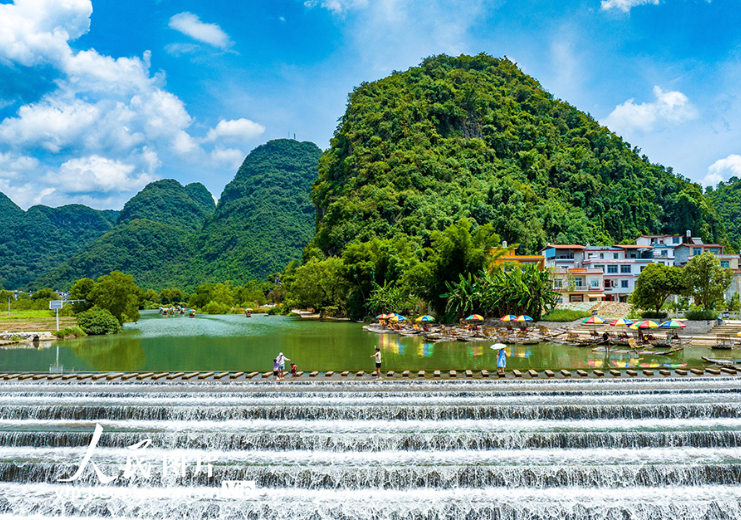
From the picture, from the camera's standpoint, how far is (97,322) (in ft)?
133

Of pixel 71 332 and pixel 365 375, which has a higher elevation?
pixel 365 375

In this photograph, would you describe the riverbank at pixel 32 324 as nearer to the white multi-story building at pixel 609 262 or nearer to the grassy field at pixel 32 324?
the grassy field at pixel 32 324

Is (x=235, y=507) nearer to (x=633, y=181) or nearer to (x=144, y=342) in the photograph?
(x=144, y=342)

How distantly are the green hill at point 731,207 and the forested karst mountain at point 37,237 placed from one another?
171328 mm

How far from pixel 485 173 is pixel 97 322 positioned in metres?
61.3

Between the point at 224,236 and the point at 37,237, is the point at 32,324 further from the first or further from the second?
the point at 37,237

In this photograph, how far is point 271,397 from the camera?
44.7ft

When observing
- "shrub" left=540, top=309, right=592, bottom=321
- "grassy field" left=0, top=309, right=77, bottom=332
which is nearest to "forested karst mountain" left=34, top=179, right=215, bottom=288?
"grassy field" left=0, top=309, right=77, bottom=332

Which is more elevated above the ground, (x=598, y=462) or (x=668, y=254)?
A: (x=668, y=254)

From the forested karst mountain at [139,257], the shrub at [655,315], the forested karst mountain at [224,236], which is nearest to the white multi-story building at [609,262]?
the shrub at [655,315]

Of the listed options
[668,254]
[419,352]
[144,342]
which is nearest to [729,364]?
[419,352]

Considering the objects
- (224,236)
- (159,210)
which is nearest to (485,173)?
(224,236)

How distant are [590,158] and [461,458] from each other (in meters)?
83.4

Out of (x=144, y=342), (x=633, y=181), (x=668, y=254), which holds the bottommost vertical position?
(x=144, y=342)
